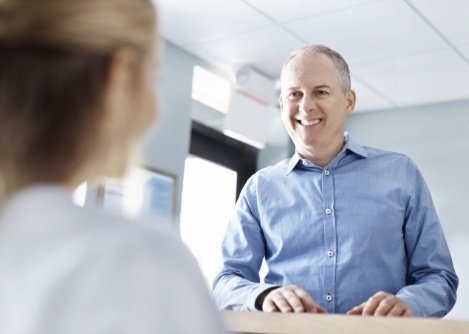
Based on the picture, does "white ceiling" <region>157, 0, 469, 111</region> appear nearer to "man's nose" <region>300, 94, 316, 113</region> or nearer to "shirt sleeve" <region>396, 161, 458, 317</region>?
"man's nose" <region>300, 94, 316, 113</region>

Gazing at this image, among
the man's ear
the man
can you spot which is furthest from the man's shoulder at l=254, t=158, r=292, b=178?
the man's ear

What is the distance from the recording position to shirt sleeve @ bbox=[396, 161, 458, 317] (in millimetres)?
1265

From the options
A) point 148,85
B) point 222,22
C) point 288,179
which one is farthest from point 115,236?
point 222,22

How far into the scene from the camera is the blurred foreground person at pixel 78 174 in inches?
16.6

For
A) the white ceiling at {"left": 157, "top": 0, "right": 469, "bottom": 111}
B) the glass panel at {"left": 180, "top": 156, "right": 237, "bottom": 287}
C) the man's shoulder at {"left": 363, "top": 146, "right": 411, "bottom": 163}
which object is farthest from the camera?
the glass panel at {"left": 180, "top": 156, "right": 237, "bottom": 287}

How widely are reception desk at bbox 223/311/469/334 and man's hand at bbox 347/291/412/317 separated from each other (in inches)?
5.4

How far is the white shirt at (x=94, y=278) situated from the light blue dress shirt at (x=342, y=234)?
2.91 ft

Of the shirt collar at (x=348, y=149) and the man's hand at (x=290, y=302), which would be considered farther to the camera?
the shirt collar at (x=348, y=149)

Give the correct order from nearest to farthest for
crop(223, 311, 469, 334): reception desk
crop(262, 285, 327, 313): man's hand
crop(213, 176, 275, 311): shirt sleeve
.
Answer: crop(223, 311, 469, 334): reception desk
crop(262, 285, 327, 313): man's hand
crop(213, 176, 275, 311): shirt sleeve

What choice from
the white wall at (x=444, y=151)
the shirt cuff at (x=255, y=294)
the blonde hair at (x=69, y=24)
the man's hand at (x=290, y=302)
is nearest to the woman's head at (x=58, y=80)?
the blonde hair at (x=69, y=24)

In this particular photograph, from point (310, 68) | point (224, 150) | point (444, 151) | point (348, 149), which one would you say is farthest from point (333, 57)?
point (444, 151)

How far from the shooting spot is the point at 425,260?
1390 millimetres

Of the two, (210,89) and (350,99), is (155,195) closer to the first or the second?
(210,89)

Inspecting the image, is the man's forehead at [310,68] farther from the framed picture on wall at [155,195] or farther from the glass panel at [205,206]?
the glass panel at [205,206]
